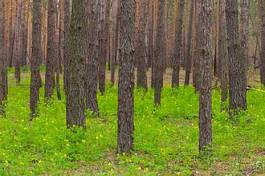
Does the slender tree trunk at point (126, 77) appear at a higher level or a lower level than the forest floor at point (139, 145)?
higher

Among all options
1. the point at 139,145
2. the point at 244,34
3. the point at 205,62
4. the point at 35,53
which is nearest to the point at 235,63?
the point at 244,34

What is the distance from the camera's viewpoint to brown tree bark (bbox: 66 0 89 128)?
11031 mm

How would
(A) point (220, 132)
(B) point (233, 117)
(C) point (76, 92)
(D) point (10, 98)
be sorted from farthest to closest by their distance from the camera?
(D) point (10, 98)
(B) point (233, 117)
(A) point (220, 132)
(C) point (76, 92)

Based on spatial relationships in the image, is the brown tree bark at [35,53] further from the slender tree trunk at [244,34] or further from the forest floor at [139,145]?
the slender tree trunk at [244,34]

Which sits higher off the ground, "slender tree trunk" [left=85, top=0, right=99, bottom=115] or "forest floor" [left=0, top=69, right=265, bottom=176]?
"slender tree trunk" [left=85, top=0, right=99, bottom=115]

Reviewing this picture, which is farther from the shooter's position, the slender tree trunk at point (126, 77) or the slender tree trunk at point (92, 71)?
the slender tree trunk at point (92, 71)

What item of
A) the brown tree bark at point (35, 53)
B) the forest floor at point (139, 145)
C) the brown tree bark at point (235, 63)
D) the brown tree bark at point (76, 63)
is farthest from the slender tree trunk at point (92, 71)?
the brown tree bark at point (235, 63)

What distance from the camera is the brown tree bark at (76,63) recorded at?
11.0m

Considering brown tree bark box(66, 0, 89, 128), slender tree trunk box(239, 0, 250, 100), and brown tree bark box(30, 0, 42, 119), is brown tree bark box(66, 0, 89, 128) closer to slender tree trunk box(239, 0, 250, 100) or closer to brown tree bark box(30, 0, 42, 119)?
brown tree bark box(30, 0, 42, 119)

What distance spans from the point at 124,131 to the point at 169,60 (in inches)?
1375

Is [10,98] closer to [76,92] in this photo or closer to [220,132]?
[76,92]

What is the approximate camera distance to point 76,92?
37.3ft

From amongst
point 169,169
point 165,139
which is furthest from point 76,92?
point 169,169

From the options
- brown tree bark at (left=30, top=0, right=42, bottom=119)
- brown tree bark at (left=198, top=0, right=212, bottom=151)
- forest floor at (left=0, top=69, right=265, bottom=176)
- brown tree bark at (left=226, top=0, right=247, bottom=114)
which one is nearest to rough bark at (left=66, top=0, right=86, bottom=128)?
forest floor at (left=0, top=69, right=265, bottom=176)
